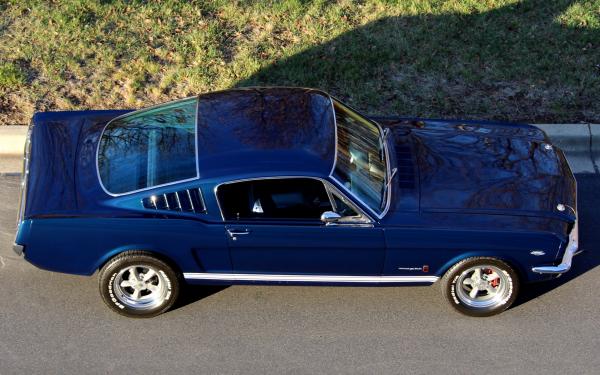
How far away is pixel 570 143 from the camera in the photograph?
855cm

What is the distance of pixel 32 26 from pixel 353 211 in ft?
18.4

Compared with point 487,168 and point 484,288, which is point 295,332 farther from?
point 487,168

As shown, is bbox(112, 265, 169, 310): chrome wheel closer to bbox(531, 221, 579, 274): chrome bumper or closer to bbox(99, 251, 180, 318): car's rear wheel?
bbox(99, 251, 180, 318): car's rear wheel

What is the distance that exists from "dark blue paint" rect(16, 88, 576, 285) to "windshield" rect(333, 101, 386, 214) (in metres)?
0.10

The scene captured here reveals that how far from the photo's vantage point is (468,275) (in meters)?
6.40

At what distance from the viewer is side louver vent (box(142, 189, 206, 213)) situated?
6.02 m

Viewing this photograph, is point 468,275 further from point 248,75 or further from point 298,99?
point 248,75

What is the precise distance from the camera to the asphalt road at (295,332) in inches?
234

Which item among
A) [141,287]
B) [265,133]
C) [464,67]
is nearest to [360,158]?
[265,133]

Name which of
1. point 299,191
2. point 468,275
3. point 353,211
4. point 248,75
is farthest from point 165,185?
point 248,75

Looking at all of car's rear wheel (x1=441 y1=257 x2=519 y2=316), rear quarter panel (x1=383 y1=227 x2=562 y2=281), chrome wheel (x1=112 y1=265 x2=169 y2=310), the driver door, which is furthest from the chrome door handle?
car's rear wheel (x1=441 y1=257 x2=519 y2=316)

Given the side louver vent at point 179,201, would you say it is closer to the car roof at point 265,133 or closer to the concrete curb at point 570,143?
the car roof at point 265,133

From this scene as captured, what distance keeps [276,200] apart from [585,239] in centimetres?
311

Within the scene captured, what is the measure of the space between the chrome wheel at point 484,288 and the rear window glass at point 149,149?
2.32 metres
